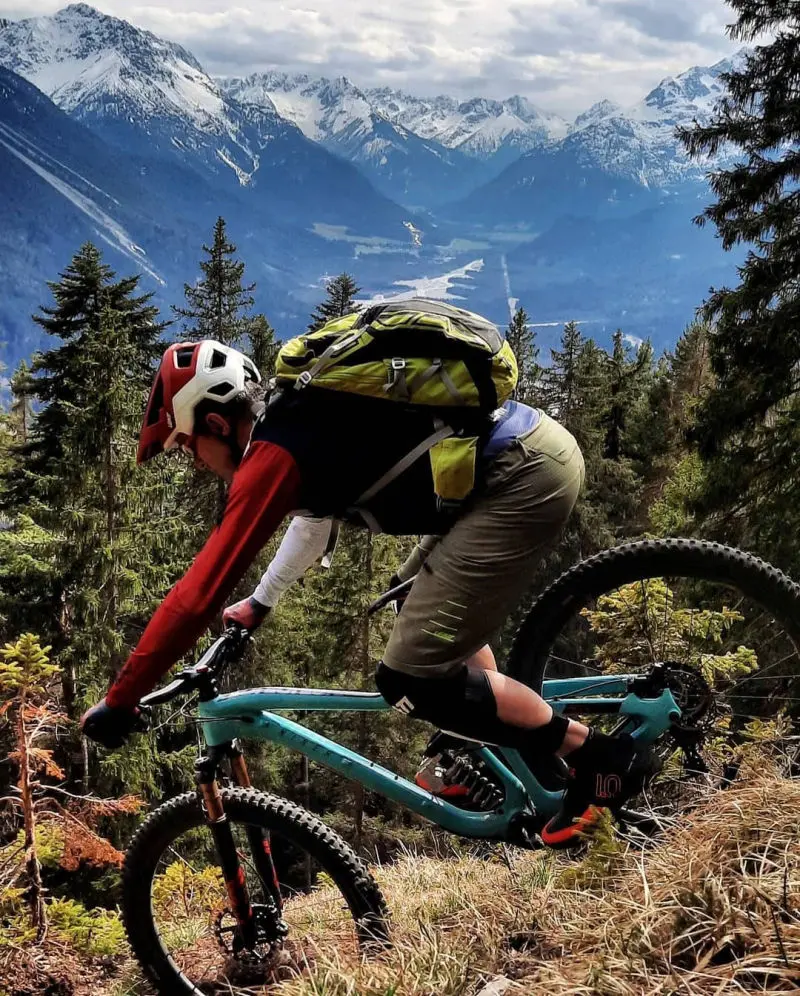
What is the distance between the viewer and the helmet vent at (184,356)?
11.1 feet

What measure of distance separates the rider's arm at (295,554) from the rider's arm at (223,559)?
3.18 ft

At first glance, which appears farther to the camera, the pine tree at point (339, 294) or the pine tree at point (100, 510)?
the pine tree at point (339, 294)

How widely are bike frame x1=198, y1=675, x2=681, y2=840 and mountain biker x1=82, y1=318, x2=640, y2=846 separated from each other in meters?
0.19

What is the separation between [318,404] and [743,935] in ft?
7.32

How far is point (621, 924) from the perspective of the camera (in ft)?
8.51

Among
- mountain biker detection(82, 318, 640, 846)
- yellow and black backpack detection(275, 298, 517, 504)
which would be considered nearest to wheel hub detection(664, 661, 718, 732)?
mountain biker detection(82, 318, 640, 846)

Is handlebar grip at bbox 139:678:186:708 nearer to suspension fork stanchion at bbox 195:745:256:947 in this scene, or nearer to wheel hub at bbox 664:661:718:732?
suspension fork stanchion at bbox 195:745:256:947

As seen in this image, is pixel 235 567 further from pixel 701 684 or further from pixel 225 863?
pixel 701 684

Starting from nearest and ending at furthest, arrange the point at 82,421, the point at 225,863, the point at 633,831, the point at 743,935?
1. the point at 743,935
2. the point at 633,831
3. the point at 225,863
4. the point at 82,421

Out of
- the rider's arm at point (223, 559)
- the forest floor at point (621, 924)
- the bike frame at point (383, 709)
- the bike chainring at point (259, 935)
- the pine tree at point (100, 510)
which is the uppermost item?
the pine tree at point (100, 510)

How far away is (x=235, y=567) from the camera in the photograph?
2.84m

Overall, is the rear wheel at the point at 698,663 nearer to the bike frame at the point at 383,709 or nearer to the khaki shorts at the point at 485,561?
the bike frame at the point at 383,709

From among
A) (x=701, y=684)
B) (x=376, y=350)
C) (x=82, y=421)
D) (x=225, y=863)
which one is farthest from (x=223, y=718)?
(x=82, y=421)

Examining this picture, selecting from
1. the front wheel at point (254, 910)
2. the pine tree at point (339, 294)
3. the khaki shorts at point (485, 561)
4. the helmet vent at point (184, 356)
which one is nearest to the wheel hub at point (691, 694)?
the khaki shorts at point (485, 561)
